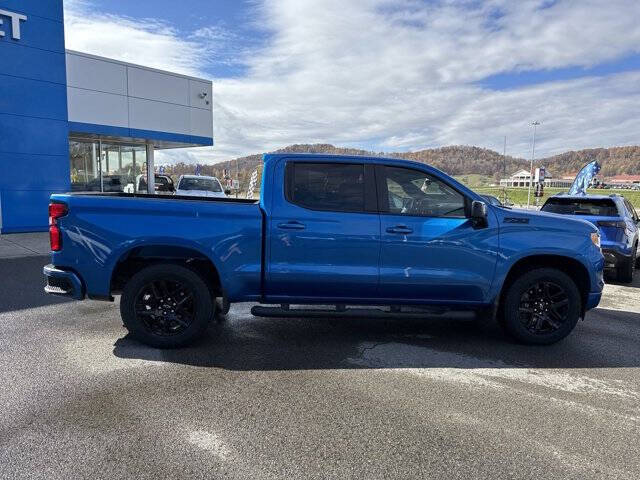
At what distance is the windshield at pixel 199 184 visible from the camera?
18.2 metres

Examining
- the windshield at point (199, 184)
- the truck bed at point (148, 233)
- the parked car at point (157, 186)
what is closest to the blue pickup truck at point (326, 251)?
the truck bed at point (148, 233)

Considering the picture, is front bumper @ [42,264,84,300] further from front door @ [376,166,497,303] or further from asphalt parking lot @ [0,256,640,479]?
front door @ [376,166,497,303]

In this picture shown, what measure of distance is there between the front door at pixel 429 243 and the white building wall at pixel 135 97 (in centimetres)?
1506

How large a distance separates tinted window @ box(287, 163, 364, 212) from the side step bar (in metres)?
1.03

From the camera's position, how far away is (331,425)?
10.9ft

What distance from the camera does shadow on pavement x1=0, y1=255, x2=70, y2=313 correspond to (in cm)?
641

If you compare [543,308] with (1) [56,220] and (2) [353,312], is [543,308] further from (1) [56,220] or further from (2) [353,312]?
(1) [56,220]

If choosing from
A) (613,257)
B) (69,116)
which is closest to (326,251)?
(613,257)

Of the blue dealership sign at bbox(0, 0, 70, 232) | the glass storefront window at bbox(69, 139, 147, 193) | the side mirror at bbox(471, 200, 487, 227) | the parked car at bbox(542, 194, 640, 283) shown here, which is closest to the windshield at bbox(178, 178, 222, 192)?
the glass storefront window at bbox(69, 139, 147, 193)

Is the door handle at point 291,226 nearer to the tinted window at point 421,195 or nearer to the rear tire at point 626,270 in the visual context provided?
the tinted window at point 421,195

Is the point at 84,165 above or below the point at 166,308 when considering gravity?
above

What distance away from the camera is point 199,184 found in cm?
1844

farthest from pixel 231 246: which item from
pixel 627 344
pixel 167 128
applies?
pixel 167 128

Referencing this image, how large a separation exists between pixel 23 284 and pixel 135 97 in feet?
40.3
